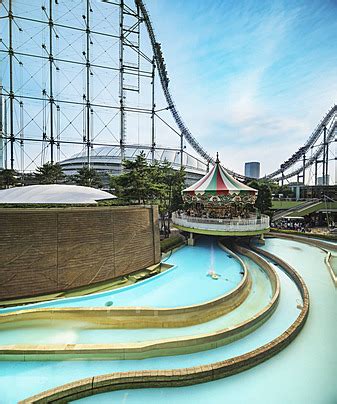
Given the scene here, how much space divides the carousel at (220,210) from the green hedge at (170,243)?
99 centimetres

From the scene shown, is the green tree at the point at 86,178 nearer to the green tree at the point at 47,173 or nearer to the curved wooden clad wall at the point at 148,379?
the green tree at the point at 47,173

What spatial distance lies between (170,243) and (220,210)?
16.8 feet

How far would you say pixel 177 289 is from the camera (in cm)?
957

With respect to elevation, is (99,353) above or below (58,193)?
below

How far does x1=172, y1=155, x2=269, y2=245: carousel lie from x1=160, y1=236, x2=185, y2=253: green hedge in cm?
99

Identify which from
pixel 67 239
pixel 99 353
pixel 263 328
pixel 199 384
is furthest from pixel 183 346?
pixel 67 239

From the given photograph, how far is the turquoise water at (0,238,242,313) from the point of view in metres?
8.54

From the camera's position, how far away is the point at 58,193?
12.7 meters

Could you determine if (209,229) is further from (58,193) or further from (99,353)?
(99,353)

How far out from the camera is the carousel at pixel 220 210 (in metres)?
14.9

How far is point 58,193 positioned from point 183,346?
10104 mm

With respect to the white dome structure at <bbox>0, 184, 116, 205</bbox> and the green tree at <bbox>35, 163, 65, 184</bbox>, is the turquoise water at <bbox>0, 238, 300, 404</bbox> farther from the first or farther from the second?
the green tree at <bbox>35, 163, 65, 184</bbox>

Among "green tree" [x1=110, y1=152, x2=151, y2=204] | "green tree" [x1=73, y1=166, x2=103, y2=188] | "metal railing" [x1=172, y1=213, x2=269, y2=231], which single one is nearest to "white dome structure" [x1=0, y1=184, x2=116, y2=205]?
"green tree" [x1=110, y1=152, x2=151, y2=204]

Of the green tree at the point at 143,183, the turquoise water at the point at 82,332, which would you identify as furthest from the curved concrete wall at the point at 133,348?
the green tree at the point at 143,183
